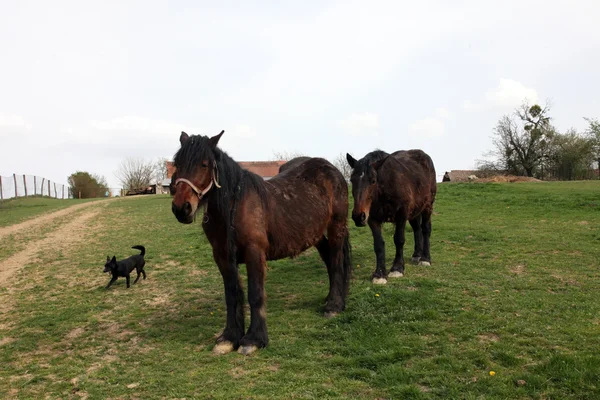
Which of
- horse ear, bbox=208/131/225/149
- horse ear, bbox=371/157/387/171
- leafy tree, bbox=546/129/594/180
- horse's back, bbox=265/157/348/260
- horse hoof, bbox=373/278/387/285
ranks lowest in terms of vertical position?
horse hoof, bbox=373/278/387/285

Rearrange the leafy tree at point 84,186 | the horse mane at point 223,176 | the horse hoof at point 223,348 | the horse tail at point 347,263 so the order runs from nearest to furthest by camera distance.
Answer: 1. the horse mane at point 223,176
2. the horse hoof at point 223,348
3. the horse tail at point 347,263
4. the leafy tree at point 84,186

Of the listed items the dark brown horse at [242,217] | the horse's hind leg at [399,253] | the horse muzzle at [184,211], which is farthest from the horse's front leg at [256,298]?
the horse's hind leg at [399,253]

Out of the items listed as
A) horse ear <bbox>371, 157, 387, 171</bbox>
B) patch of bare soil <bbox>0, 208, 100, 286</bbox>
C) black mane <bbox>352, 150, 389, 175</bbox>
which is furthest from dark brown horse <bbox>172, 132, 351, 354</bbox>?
patch of bare soil <bbox>0, 208, 100, 286</bbox>

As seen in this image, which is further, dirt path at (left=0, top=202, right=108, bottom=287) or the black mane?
dirt path at (left=0, top=202, right=108, bottom=287)

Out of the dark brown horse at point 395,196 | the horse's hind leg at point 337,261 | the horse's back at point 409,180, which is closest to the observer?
the horse's hind leg at point 337,261

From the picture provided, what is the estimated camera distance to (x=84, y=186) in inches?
2562

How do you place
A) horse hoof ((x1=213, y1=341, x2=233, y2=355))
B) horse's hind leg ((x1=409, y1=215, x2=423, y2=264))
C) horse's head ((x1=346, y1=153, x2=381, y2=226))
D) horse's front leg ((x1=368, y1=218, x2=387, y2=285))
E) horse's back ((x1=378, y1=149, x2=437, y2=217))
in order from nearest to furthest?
horse hoof ((x1=213, y1=341, x2=233, y2=355)) → horse's head ((x1=346, y1=153, x2=381, y2=226)) → horse's front leg ((x1=368, y1=218, x2=387, y2=285)) → horse's back ((x1=378, y1=149, x2=437, y2=217)) → horse's hind leg ((x1=409, y1=215, x2=423, y2=264))

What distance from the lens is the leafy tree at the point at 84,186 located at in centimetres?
6356

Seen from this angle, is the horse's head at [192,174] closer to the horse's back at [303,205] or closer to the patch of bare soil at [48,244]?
the horse's back at [303,205]

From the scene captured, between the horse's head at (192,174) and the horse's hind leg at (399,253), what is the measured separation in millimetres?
4518

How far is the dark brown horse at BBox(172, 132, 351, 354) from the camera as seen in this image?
15.1ft

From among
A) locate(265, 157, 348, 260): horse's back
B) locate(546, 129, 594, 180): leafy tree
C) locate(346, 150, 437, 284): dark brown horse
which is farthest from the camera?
locate(546, 129, 594, 180): leafy tree

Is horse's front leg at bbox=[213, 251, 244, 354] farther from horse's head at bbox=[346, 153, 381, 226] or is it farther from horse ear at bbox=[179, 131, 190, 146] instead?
horse's head at bbox=[346, 153, 381, 226]

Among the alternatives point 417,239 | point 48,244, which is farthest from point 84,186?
point 417,239
